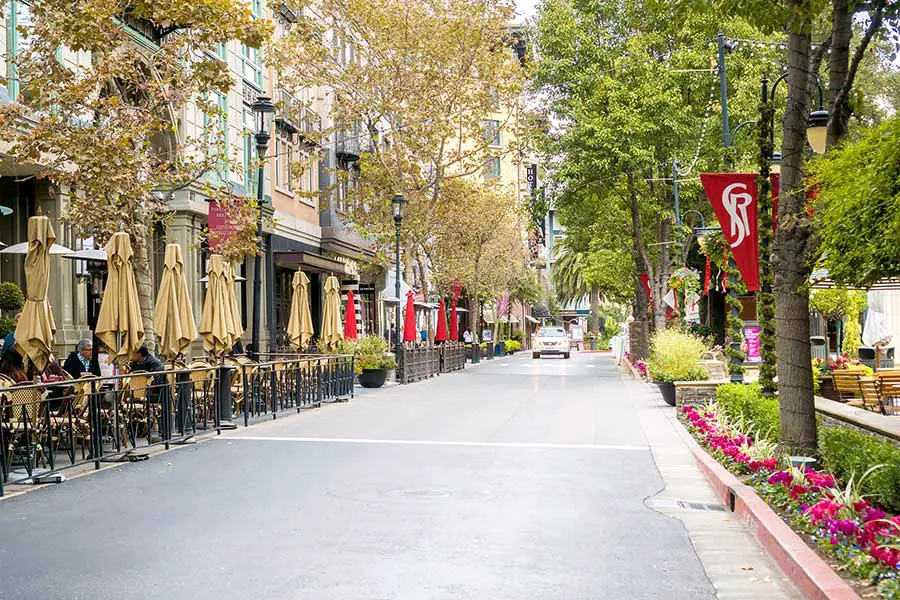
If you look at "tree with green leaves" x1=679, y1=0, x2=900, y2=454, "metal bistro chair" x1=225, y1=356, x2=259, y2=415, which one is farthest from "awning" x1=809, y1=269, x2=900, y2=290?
"metal bistro chair" x1=225, y1=356, x2=259, y2=415

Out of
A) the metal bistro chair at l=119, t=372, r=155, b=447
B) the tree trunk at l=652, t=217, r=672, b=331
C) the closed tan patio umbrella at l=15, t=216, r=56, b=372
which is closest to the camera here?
the closed tan patio umbrella at l=15, t=216, r=56, b=372

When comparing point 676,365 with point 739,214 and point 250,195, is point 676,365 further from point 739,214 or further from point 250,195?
point 250,195

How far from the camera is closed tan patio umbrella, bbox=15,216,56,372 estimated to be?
12.1 metres

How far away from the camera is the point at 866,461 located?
8180 millimetres

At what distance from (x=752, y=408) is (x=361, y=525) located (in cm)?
661

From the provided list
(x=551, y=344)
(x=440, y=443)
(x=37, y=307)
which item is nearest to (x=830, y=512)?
(x=440, y=443)

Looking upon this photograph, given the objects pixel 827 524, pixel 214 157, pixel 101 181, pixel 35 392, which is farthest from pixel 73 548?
pixel 214 157

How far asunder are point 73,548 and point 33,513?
176cm

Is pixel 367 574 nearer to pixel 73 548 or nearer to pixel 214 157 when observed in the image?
pixel 73 548

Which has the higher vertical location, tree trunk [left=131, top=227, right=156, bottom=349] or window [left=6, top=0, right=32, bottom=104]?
window [left=6, top=0, right=32, bottom=104]

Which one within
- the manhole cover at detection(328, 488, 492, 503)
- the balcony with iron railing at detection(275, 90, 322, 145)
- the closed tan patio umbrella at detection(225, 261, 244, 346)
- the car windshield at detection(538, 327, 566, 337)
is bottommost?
the manhole cover at detection(328, 488, 492, 503)

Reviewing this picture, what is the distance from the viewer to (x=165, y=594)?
6277 mm

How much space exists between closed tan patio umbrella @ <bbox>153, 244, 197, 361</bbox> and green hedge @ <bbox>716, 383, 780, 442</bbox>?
828cm

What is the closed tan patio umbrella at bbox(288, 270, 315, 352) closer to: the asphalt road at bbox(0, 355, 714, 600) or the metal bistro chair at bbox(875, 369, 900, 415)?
the asphalt road at bbox(0, 355, 714, 600)
